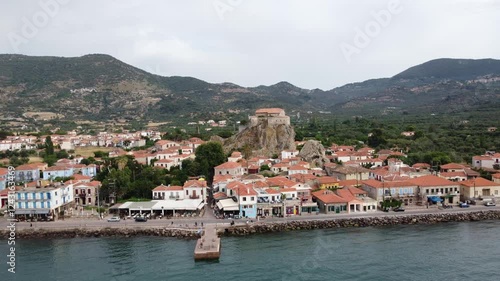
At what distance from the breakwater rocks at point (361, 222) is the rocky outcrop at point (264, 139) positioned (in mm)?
28813

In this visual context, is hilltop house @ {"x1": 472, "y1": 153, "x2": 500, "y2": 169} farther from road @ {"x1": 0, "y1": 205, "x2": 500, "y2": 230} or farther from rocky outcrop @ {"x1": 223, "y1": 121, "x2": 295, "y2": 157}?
rocky outcrop @ {"x1": 223, "y1": 121, "x2": 295, "y2": 157}

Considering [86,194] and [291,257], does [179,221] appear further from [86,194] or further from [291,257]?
[86,194]

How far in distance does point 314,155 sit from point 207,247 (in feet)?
101

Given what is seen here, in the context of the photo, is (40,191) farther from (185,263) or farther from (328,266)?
(328,266)

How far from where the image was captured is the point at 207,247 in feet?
93.9

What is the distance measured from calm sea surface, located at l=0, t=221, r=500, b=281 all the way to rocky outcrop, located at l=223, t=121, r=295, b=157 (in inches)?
1228

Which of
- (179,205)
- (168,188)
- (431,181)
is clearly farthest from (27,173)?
(431,181)

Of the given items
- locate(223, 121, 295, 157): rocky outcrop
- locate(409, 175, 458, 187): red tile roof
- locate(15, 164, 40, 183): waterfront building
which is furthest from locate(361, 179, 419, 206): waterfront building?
locate(15, 164, 40, 183): waterfront building

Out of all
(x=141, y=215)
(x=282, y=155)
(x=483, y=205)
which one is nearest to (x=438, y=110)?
(x=282, y=155)

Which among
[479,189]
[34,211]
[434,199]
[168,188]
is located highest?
[168,188]

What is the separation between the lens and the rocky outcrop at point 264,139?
64125 millimetres

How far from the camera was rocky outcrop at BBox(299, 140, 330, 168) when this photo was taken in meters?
55.5

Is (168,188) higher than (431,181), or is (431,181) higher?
(168,188)

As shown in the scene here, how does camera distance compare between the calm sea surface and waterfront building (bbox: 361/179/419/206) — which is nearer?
the calm sea surface
